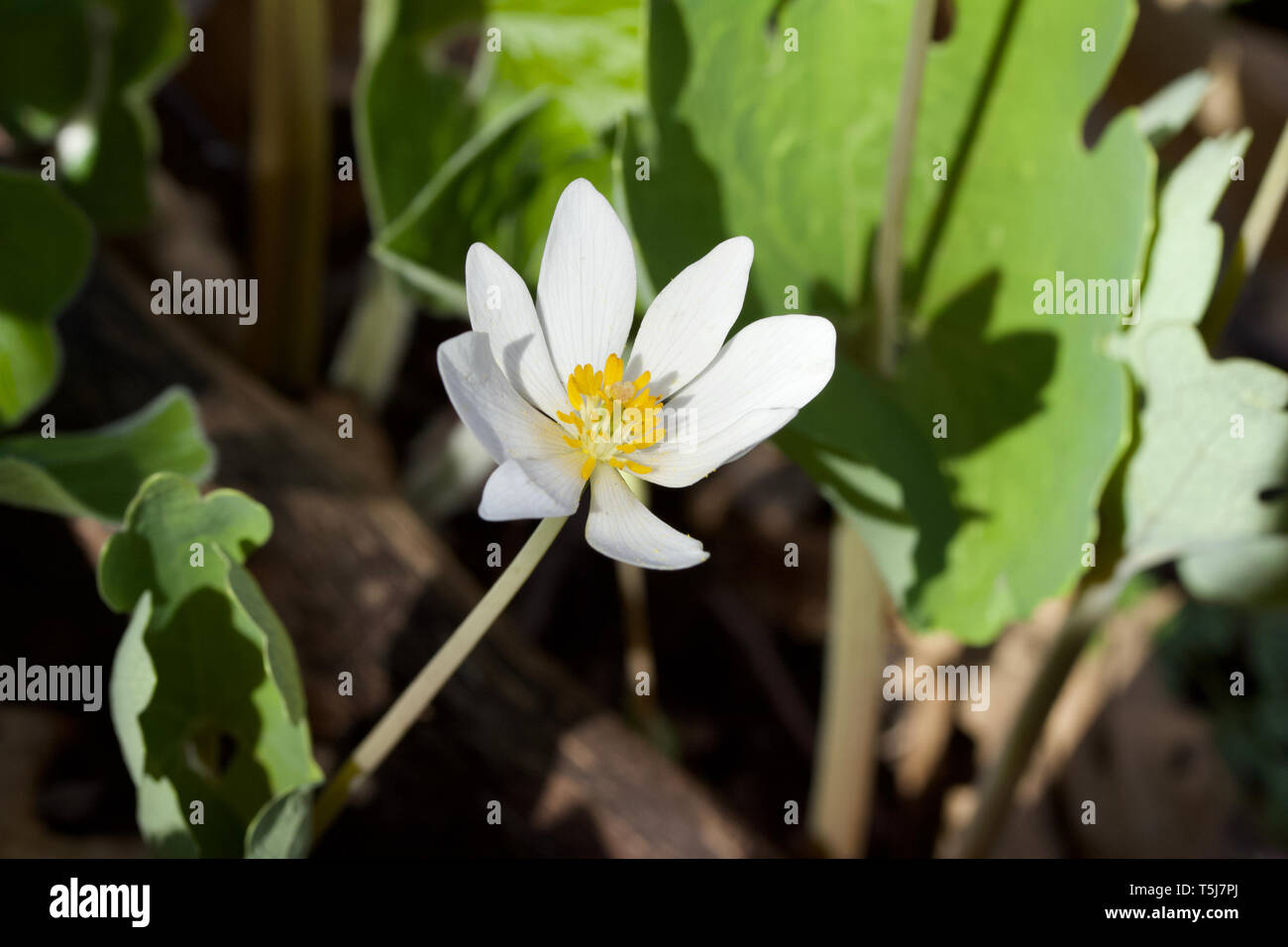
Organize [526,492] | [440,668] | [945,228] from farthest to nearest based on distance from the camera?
[945,228], [440,668], [526,492]

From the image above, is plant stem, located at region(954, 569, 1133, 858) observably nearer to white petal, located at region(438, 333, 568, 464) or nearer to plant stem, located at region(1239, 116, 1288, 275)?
plant stem, located at region(1239, 116, 1288, 275)

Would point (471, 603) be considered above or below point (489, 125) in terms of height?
below

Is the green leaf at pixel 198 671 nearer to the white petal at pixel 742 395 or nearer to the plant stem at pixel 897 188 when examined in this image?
the white petal at pixel 742 395

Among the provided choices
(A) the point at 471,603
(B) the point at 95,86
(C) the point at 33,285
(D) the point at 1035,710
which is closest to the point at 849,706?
(D) the point at 1035,710

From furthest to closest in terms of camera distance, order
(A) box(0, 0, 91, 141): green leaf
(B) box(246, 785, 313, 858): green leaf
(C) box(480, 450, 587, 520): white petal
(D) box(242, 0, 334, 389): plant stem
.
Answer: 1. (D) box(242, 0, 334, 389): plant stem
2. (A) box(0, 0, 91, 141): green leaf
3. (B) box(246, 785, 313, 858): green leaf
4. (C) box(480, 450, 587, 520): white petal

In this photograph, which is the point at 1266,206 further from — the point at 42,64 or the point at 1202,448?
the point at 42,64

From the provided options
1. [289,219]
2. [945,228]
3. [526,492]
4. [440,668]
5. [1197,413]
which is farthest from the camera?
[289,219]

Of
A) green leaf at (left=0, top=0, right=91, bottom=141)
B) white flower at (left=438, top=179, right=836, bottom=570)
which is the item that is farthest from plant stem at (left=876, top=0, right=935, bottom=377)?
green leaf at (left=0, top=0, right=91, bottom=141)

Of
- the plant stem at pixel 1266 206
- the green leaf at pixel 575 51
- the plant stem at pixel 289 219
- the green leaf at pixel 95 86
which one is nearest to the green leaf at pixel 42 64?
the green leaf at pixel 95 86
